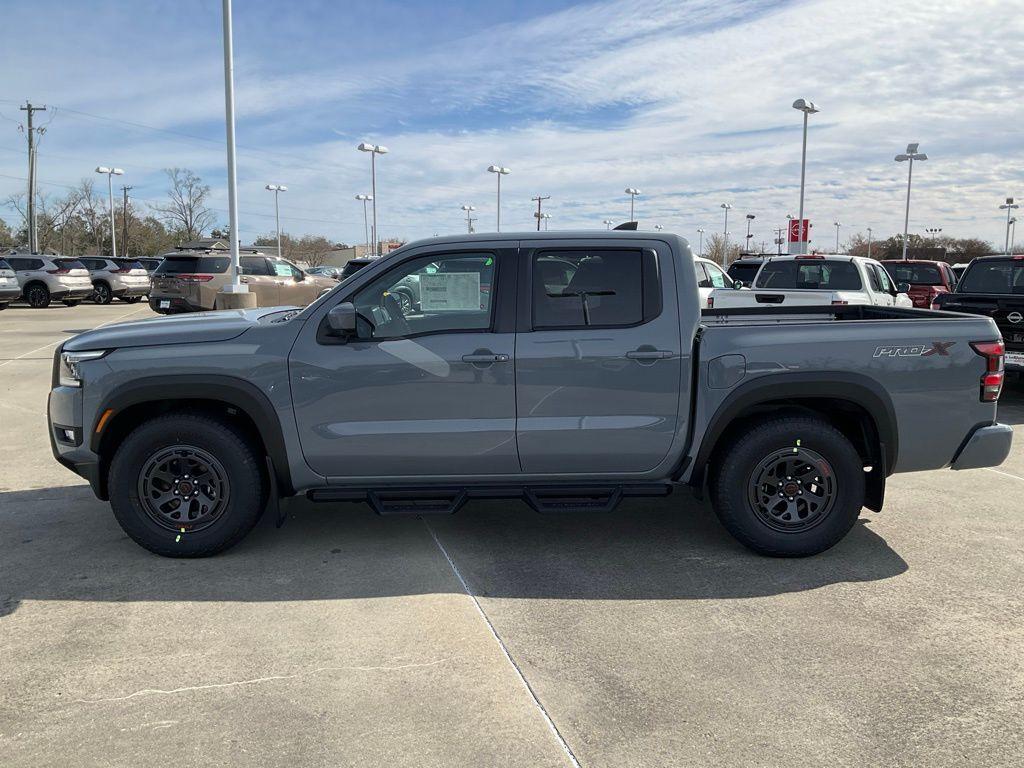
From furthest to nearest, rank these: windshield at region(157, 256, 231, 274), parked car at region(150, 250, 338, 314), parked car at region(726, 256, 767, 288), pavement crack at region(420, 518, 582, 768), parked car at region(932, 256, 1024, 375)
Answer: parked car at region(726, 256, 767, 288) → windshield at region(157, 256, 231, 274) → parked car at region(150, 250, 338, 314) → parked car at region(932, 256, 1024, 375) → pavement crack at region(420, 518, 582, 768)

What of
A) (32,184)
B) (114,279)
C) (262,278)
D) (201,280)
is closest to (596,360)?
(201,280)

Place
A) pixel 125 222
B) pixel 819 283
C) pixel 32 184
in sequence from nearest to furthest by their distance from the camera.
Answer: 1. pixel 819 283
2. pixel 32 184
3. pixel 125 222

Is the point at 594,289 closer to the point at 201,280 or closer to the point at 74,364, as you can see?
the point at 74,364

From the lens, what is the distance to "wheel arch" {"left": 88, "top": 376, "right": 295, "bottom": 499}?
465 centimetres

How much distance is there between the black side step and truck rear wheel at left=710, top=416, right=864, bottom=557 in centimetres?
40

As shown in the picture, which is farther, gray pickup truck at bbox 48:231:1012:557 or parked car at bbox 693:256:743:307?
parked car at bbox 693:256:743:307

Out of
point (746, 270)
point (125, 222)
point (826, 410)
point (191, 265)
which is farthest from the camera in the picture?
point (125, 222)

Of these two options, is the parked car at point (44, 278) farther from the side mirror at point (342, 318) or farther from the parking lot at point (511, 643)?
the side mirror at point (342, 318)

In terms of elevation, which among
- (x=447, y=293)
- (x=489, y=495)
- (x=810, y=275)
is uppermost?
(x=810, y=275)

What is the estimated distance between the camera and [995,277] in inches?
427

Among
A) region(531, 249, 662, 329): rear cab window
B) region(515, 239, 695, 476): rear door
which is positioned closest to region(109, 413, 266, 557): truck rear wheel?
region(515, 239, 695, 476): rear door

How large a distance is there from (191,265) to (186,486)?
16632mm

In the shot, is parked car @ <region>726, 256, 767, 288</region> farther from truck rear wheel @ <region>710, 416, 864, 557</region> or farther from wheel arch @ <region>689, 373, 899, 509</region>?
truck rear wheel @ <region>710, 416, 864, 557</region>

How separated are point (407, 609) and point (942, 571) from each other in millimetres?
2944
